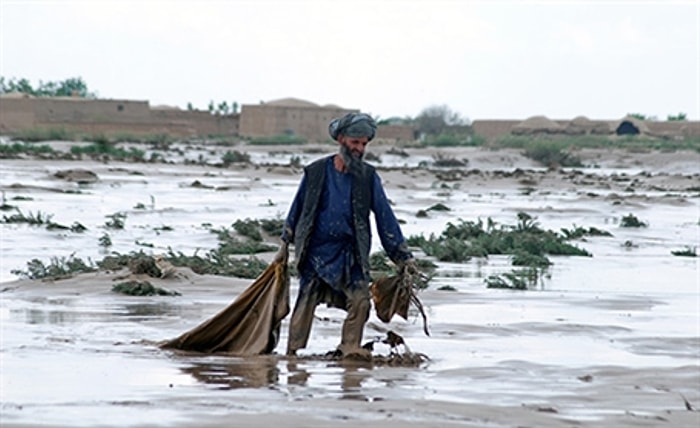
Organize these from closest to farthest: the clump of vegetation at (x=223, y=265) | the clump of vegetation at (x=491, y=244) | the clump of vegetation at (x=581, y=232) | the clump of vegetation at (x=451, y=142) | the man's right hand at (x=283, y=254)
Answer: the man's right hand at (x=283, y=254) < the clump of vegetation at (x=223, y=265) < the clump of vegetation at (x=491, y=244) < the clump of vegetation at (x=581, y=232) < the clump of vegetation at (x=451, y=142)

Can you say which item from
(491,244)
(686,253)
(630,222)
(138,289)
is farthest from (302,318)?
(630,222)

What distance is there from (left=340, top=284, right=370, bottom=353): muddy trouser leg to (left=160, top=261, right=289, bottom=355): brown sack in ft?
1.59

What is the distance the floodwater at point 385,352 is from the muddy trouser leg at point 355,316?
274mm

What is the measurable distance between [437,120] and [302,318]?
11593 cm

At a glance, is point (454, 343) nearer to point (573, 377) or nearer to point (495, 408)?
point (573, 377)

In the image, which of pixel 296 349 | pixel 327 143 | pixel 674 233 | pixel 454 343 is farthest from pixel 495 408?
pixel 327 143

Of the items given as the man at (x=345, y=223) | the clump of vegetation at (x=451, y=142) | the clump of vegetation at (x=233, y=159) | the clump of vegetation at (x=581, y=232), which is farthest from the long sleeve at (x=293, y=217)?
the clump of vegetation at (x=451, y=142)

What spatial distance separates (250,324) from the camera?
1144 centimetres

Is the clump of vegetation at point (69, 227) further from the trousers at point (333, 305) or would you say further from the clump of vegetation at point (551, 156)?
the clump of vegetation at point (551, 156)

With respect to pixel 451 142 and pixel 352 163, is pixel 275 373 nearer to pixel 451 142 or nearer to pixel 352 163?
pixel 352 163

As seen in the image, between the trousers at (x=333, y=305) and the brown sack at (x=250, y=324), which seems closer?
the trousers at (x=333, y=305)

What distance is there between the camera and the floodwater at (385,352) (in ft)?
28.1

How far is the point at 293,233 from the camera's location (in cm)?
1108

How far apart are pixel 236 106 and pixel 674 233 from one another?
98947 millimetres
